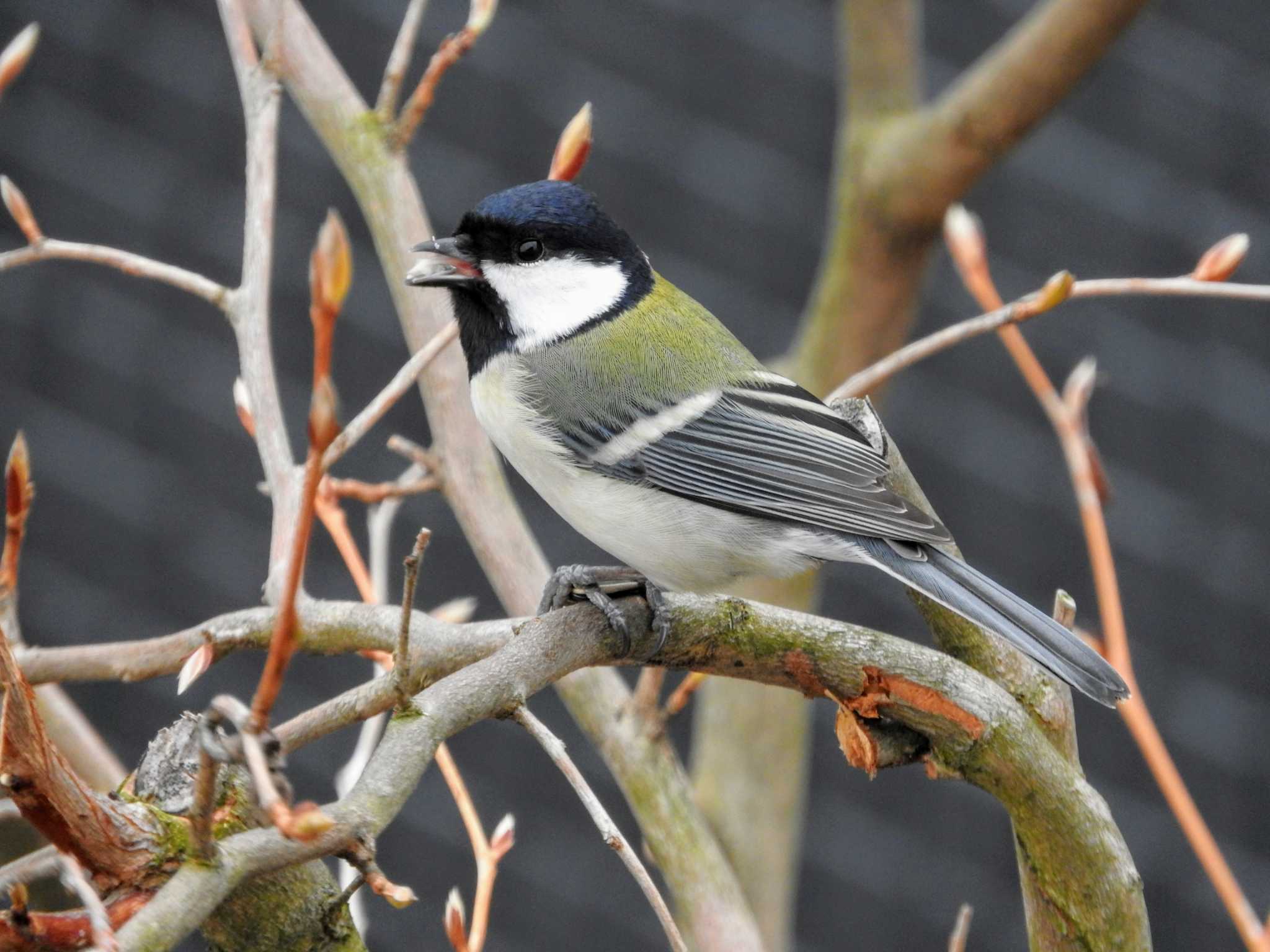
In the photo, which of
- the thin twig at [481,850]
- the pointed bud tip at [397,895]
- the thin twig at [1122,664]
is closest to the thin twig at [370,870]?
the pointed bud tip at [397,895]

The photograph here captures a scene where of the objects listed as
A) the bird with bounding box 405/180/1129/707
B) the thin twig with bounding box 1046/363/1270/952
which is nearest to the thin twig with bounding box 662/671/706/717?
the bird with bounding box 405/180/1129/707

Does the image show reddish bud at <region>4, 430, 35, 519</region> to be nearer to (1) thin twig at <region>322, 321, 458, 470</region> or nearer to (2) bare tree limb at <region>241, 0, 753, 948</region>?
(1) thin twig at <region>322, 321, 458, 470</region>

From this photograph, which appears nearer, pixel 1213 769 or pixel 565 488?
pixel 565 488

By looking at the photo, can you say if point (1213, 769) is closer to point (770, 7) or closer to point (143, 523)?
point (770, 7)

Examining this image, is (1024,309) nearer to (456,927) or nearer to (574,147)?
(574,147)

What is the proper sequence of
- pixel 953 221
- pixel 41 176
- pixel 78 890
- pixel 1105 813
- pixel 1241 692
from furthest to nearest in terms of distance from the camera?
pixel 1241 692, pixel 41 176, pixel 953 221, pixel 1105 813, pixel 78 890

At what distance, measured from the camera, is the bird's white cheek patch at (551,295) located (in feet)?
5.56

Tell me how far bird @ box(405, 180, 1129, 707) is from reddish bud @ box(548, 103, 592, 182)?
18cm

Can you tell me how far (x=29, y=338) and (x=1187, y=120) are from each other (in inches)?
130

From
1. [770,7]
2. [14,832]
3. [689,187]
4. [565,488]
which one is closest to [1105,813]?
[565,488]

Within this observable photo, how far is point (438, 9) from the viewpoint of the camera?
3.95m

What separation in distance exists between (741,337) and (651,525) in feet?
7.66

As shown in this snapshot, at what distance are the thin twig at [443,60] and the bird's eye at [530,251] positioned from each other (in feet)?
0.68

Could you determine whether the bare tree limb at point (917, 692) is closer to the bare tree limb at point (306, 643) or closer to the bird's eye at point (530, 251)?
the bare tree limb at point (306, 643)
